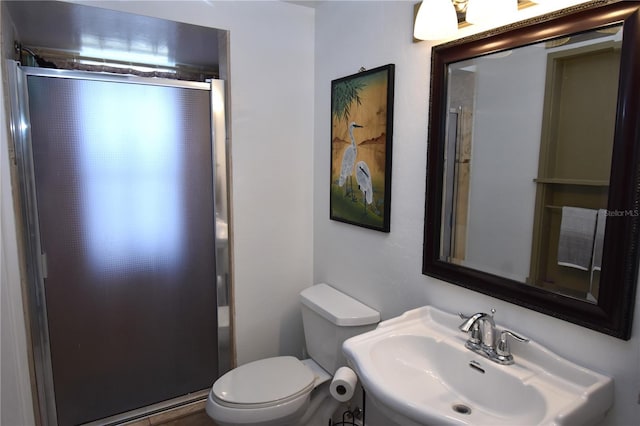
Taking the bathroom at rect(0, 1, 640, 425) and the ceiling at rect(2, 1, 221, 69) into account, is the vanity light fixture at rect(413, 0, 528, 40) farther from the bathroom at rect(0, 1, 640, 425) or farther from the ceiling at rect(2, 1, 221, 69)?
the ceiling at rect(2, 1, 221, 69)

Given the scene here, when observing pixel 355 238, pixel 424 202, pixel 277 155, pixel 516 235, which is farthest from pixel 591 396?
pixel 277 155

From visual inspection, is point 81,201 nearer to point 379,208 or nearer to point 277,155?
point 277,155

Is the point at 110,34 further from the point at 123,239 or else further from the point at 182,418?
the point at 182,418

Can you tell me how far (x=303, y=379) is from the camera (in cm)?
173

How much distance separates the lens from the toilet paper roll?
1345 mm

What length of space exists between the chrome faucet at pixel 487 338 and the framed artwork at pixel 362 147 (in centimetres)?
56

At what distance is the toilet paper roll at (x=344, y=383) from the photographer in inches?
52.9

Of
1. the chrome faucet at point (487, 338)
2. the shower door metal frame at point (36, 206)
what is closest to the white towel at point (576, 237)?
the chrome faucet at point (487, 338)

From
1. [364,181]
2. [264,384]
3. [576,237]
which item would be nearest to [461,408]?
[576,237]

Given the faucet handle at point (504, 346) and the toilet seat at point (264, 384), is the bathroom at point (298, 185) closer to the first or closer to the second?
the faucet handle at point (504, 346)

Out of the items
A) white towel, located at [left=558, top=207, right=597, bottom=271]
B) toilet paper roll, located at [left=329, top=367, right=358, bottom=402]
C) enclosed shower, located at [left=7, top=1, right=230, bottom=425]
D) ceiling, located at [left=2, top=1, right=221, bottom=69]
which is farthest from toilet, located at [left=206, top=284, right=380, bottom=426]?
ceiling, located at [left=2, top=1, right=221, bottom=69]

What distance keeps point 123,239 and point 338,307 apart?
1.09 metres

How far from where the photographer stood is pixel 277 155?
2.07 meters

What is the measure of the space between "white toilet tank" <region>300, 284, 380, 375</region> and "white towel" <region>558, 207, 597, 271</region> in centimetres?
84
